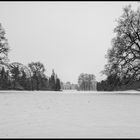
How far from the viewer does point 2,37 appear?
99.0ft

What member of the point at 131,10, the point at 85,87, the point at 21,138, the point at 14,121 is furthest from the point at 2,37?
the point at 85,87

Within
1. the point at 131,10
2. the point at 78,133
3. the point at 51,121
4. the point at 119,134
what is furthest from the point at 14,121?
the point at 131,10

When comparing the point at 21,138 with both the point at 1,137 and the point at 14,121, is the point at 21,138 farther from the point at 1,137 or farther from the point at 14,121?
the point at 14,121

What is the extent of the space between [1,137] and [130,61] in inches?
873

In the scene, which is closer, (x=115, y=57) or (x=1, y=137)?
(x=1, y=137)

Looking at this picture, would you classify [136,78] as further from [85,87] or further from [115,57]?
[85,87]

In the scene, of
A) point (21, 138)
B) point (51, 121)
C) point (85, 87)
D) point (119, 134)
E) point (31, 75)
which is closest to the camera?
point (21, 138)

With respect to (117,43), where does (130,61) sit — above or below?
below

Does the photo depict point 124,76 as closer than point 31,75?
Yes

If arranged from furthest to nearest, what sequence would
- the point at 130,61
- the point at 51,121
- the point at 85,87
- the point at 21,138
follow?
the point at 85,87 → the point at 130,61 → the point at 51,121 → the point at 21,138

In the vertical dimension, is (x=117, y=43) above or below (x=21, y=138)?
above

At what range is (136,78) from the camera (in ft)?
84.0

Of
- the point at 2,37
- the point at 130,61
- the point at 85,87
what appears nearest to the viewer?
the point at 130,61

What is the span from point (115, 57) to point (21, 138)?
21615 millimetres
